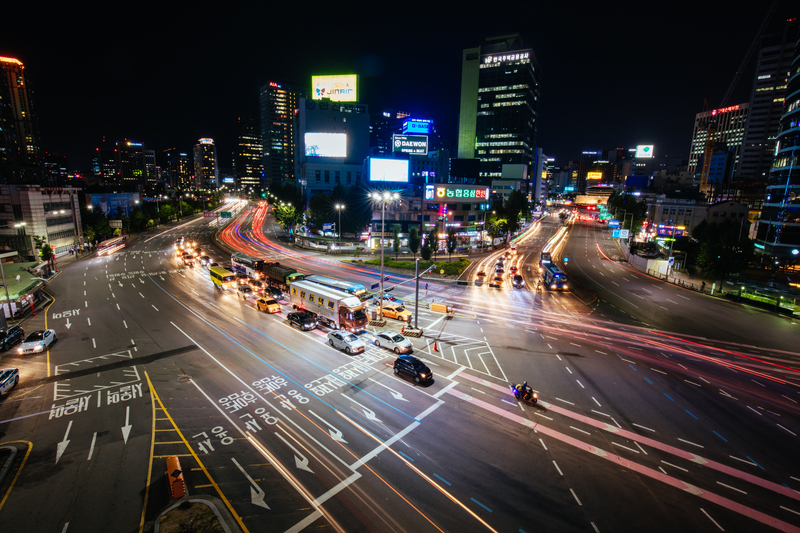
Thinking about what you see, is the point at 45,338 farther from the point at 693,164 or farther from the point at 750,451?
the point at 693,164

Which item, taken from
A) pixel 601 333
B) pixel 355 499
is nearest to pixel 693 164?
pixel 601 333

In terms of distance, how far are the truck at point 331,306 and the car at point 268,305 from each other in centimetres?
252

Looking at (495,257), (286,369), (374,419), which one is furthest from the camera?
(495,257)

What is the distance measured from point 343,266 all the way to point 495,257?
3350 cm

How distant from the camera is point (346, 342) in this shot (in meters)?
25.8

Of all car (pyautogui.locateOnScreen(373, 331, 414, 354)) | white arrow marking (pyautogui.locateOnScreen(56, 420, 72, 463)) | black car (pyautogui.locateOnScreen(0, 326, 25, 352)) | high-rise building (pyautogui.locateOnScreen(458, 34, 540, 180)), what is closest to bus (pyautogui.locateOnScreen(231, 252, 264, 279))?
black car (pyautogui.locateOnScreen(0, 326, 25, 352))

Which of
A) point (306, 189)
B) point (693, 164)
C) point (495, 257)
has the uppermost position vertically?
point (693, 164)

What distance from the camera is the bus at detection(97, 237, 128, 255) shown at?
219ft

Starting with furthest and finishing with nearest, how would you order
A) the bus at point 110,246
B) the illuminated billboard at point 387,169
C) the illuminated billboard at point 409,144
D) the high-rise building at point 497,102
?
the high-rise building at point 497,102 < the illuminated billboard at point 409,144 < the illuminated billboard at point 387,169 < the bus at point 110,246

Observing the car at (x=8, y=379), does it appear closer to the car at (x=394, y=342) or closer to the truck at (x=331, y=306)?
the truck at (x=331, y=306)

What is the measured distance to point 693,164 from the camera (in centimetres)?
19600

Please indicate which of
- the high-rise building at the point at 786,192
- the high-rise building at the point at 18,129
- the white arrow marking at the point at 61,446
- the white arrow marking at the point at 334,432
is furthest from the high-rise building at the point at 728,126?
the high-rise building at the point at 18,129

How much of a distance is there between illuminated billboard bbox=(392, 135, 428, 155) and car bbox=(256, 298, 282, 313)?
6060 cm

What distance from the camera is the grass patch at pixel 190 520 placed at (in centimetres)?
1150
